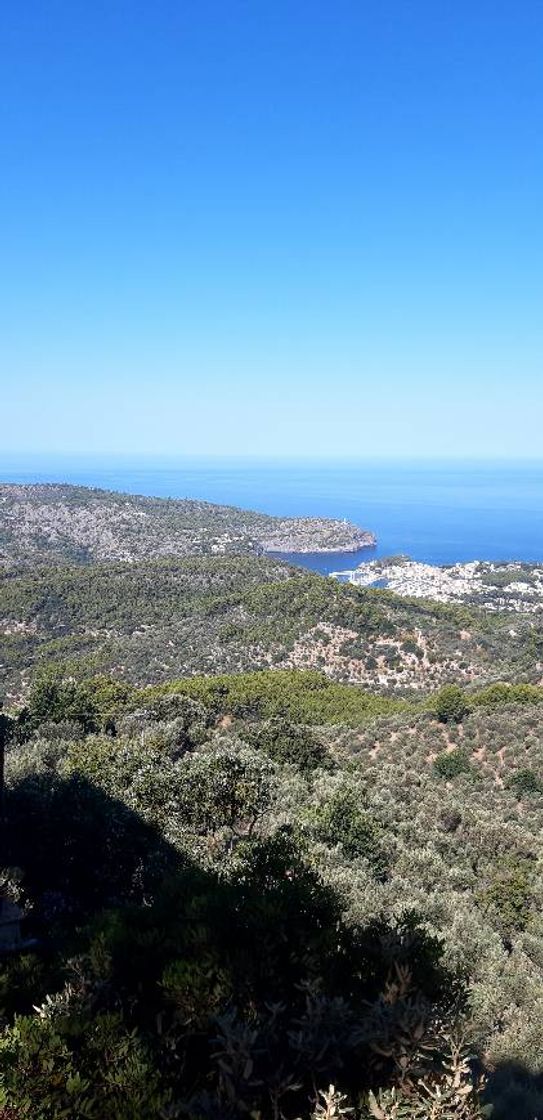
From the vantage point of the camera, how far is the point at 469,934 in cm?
1241

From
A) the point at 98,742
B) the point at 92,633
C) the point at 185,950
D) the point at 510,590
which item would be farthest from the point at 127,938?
the point at 510,590

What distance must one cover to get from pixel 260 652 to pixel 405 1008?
50152mm

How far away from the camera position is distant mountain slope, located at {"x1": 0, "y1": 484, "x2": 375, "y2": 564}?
403 feet

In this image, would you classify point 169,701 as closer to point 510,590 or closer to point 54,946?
point 54,946

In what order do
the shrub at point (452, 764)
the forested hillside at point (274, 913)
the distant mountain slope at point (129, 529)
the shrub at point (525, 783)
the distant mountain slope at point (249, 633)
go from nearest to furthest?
the forested hillside at point (274, 913)
the shrub at point (525, 783)
the shrub at point (452, 764)
the distant mountain slope at point (249, 633)
the distant mountain slope at point (129, 529)

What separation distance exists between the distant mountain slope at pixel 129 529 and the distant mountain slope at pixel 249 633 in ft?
137

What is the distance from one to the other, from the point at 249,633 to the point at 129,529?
83752 millimetres

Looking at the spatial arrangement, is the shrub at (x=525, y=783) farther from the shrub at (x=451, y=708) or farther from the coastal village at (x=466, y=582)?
the coastal village at (x=466, y=582)

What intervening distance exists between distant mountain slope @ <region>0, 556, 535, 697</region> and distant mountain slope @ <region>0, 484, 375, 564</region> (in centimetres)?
4169

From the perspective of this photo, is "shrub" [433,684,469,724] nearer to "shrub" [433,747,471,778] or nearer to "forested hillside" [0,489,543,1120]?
"forested hillside" [0,489,543,1120]

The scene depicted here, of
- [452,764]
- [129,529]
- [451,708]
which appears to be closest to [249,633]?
[451,708]

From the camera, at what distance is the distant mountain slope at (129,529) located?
122875 millimetres

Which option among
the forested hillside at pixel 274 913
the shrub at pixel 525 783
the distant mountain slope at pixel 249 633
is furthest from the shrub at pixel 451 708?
the distant mountain slope at pixel 249 633

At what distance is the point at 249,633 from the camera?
56656mm
